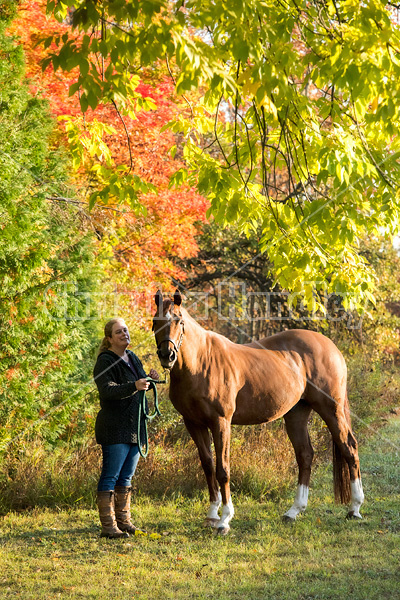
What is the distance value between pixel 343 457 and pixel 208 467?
1.43 m

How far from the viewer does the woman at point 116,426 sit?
5.16 meters

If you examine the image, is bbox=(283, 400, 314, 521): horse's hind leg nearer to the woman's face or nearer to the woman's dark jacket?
the woman's dark jacket

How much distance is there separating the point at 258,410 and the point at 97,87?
371cm

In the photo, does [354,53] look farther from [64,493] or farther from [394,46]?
[64,493]

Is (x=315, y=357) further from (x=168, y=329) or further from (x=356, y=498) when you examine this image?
(x=168, y=329)

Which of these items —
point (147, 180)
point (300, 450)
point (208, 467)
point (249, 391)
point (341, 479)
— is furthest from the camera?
point (147, 180)

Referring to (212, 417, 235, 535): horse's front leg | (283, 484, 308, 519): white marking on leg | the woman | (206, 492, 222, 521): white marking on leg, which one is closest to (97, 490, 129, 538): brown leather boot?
the woman

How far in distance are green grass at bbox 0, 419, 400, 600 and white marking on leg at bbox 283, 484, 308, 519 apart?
86 millimetres

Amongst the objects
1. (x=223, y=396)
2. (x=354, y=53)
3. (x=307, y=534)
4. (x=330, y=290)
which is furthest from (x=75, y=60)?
(x=307, y=534)

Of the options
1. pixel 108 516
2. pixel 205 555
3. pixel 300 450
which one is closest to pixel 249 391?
pixel 300 450

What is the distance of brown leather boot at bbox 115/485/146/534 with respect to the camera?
17.6 feet

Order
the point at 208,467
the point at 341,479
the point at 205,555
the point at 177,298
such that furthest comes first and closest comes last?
1. the point at 341,479
2. the point at 208,467
3. the point at 177,298
4. the point at 205,555

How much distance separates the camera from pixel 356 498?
5938mm

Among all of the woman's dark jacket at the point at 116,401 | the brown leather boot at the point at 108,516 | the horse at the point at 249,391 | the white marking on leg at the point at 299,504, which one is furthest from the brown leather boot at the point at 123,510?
the white marking on leg at the point at 299,504
